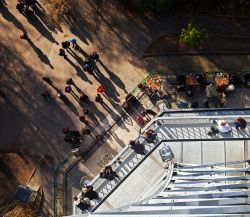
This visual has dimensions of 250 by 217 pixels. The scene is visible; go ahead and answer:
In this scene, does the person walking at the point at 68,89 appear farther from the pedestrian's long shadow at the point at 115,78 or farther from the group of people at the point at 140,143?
the group of people at the point at 140,143

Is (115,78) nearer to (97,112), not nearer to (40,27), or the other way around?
(97,112)

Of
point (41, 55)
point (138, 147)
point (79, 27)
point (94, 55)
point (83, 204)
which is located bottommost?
point (83, 204)

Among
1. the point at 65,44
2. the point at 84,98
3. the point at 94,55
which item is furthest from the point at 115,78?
the point at 65,44

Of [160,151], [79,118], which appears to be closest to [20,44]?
[79,118]

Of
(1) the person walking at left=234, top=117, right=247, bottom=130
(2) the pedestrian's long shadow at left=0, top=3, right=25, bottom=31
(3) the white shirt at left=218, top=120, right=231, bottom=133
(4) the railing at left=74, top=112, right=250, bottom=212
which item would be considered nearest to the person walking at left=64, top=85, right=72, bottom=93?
(2) the pedestrian's long shadow at left=0, top=3, right=25, bottom=31

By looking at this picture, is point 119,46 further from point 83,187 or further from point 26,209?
point 26,209
